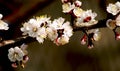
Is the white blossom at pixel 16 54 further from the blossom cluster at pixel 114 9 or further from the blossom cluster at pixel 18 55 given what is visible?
the blossom cluster at pixel 114 9

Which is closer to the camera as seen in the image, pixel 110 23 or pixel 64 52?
pixel 110 23

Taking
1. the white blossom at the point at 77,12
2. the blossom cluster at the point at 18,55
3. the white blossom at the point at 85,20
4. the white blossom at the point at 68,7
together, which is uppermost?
the white blossom at the point at 68,7

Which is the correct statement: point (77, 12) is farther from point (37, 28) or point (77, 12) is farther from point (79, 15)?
point (37, 28)

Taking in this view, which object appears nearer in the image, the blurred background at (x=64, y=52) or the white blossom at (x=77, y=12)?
the white blossom at (x=77, y=12)

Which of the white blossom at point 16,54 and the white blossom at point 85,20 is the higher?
the white blossom at point 85,20

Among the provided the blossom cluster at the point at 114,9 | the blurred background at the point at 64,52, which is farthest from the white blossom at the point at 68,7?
the blurred background at the point at 64,52

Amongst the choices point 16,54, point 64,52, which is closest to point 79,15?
point 16,54

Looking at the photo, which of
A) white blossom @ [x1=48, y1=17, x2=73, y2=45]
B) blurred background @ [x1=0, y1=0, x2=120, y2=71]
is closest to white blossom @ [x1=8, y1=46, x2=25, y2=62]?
white blossom @ [x1=48, y1=17, x2=73, y2=45]

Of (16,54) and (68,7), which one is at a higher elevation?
(68,7)

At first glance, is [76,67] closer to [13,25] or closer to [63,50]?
[63,50]
